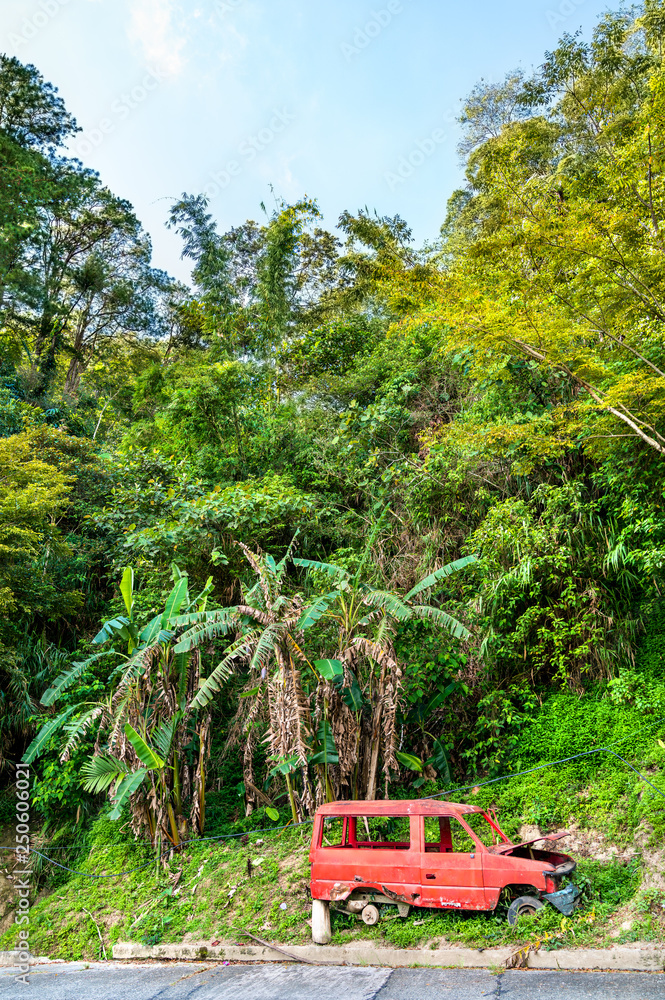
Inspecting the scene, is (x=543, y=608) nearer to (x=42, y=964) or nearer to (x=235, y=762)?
(x=235, y=762)

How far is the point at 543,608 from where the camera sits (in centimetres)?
849

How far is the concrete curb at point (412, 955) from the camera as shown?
16.1ft

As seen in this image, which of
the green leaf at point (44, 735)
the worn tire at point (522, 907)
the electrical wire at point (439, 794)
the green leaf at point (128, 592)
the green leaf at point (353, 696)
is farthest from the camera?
the green leaf at point (128, 592)

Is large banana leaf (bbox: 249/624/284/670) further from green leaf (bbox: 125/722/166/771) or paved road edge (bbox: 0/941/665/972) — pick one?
paved road edge (bbox: 0/941/665/972)

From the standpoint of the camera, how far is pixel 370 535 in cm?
1141

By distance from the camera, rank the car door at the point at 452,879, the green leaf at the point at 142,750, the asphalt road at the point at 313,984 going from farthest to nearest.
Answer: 1. the green leaf at the point at 142,750
2. the car door at the point at 452,879
3. the asphalt road at the point at 313,984

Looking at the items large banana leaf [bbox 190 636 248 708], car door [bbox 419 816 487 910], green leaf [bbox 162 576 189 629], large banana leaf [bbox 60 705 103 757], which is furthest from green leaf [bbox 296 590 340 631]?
large banana leaf [bbox 60 705 103 757]

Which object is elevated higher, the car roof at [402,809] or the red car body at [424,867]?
the car roof at [402,809]

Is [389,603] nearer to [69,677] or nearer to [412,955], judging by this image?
[412,955]

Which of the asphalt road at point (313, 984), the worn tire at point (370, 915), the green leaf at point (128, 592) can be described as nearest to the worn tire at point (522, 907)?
the asphalt road at point (313, 984)

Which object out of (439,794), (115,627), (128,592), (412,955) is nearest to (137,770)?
(115,627)

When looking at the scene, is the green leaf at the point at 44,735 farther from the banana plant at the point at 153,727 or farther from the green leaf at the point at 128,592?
the green leaf at the point at 128,592

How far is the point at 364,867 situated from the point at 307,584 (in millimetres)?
5589

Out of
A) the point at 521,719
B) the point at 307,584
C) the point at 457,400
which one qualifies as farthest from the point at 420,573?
the point at 457,400
